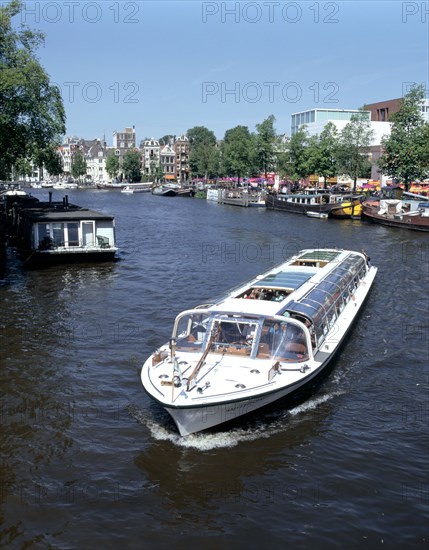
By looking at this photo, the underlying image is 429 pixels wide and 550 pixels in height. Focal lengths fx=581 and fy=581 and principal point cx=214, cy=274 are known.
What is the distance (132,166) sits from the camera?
18425cm

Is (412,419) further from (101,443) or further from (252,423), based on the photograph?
(101,443)

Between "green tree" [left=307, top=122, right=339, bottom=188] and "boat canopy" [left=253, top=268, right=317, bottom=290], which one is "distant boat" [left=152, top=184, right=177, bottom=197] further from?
"boat canopy" [left=253, top=268, right=317, bottom=290]

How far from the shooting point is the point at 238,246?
49.8 m

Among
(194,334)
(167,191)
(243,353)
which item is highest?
(167,191)

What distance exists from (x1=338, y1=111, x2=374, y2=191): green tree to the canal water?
7230cm

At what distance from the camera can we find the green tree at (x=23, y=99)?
108 feet

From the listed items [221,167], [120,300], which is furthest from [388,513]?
[221,167]

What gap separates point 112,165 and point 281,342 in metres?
184

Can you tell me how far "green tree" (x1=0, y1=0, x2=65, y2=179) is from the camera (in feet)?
108

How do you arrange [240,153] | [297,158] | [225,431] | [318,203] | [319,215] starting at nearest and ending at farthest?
[225,431] → [319,215] → [318,203] → [297,158] → [240,153]

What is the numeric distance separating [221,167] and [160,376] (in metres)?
142

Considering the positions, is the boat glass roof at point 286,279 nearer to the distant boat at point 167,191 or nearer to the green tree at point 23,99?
the green tree at point 23,99

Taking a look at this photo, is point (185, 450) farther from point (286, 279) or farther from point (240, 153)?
point (240, 153)

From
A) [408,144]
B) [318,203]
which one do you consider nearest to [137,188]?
[318,203]
